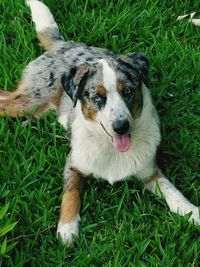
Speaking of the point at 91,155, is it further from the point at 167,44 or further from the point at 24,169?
the point at 167,44

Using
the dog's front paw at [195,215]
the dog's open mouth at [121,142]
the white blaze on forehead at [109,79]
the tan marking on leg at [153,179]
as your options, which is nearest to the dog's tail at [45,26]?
the white blaze on forehead at [109,79]

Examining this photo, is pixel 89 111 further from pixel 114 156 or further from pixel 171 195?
pixel 171 195

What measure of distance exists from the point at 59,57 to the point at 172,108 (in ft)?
3.54

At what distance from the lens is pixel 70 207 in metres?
4.21

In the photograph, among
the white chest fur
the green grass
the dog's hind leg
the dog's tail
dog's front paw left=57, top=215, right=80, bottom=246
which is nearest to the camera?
the green grass

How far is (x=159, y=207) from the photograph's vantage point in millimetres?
4312

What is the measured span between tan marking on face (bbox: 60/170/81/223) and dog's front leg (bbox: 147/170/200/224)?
552 mm

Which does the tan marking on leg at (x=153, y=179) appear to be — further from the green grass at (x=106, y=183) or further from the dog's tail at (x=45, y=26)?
the dog's tail at (x=45, y=26)

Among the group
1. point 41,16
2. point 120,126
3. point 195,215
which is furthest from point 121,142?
point 41,16

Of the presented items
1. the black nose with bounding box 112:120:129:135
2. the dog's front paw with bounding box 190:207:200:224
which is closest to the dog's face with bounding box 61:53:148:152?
the black nose with bounding box 112:120:129:135

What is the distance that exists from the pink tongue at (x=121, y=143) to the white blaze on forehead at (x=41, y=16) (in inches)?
69.9

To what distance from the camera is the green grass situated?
3930mm

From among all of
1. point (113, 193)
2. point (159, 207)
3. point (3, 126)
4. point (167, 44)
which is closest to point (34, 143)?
point (3, 126)

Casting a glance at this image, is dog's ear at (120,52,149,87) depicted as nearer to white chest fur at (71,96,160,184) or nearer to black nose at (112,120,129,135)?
white chest fur at (71,96,160,184)
